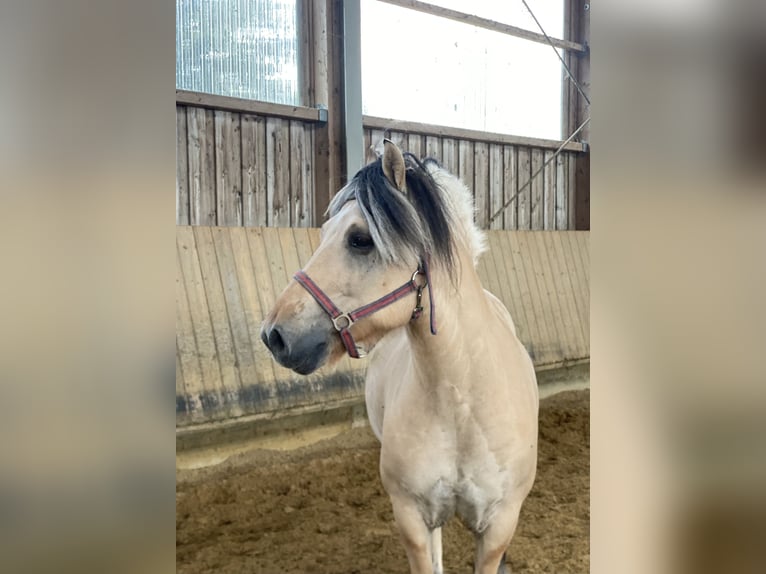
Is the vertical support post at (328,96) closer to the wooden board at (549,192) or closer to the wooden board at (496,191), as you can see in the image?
the wooden board at (496,191)

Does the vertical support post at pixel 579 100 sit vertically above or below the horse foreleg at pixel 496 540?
above

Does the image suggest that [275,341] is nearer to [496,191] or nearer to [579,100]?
[496,191]

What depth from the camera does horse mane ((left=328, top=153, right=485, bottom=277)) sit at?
3.20ft

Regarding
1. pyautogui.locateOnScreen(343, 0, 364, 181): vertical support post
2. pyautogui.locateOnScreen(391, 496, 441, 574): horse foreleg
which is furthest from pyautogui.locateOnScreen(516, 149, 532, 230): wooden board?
pyautogui.locateOnScreen(391, 496, 441, 574): horse foreleg

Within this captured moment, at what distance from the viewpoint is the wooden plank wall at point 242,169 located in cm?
121

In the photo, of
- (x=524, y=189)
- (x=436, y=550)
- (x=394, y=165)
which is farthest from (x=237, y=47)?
(x=436, y=550)

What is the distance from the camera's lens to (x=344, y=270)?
97 centimetres

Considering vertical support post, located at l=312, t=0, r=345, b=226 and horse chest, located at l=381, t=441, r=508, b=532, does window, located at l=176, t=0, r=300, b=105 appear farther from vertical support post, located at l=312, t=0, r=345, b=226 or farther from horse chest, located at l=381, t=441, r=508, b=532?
horse chest, located at l=381, t=441, r=508, b=532

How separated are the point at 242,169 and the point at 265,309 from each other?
1.22 ft

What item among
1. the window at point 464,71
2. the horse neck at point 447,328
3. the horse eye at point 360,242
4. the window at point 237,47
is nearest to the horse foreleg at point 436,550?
the horse neck at point 447,328

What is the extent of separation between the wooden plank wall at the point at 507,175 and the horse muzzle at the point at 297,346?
1.54ft
